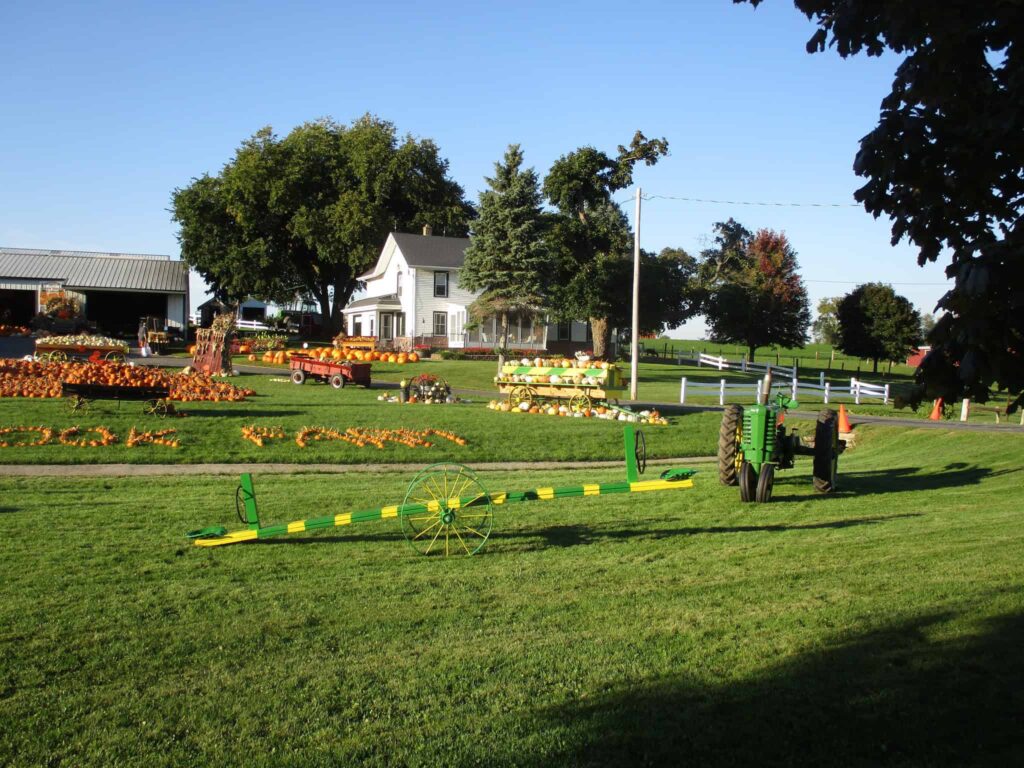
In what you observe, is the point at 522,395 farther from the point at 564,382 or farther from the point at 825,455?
the point at 825,455

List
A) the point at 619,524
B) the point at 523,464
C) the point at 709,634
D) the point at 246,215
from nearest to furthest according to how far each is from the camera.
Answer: the point at 709,634, the point at 619,524, the point at 523,464, the point at 246,215

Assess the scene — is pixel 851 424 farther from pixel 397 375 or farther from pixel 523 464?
pixel 397 375

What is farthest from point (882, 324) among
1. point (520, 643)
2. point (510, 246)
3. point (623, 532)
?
point (520, 643)

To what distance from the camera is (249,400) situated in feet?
82.2

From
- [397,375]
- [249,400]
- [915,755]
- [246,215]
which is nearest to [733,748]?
[915,755]

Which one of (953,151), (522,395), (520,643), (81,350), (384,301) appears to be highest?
(384,301)

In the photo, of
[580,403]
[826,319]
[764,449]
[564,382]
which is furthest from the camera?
[826,319]

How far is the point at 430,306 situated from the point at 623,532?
48.2 meters

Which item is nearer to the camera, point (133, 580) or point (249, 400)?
point (133, 580)

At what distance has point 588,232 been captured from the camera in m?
51.8

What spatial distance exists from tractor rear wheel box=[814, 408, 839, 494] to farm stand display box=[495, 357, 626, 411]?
11888 mm

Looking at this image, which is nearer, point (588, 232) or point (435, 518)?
point (435, 518)

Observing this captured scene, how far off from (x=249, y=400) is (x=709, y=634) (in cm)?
1978

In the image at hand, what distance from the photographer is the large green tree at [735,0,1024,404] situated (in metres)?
4.83
